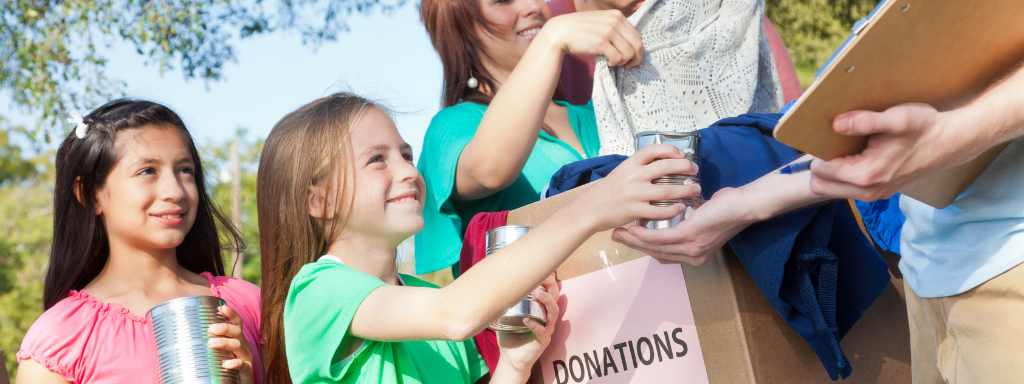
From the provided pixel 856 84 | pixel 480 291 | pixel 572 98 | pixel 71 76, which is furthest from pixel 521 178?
pixel 71 76

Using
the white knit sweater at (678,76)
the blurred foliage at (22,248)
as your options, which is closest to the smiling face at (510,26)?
the white knit sweater at (678,76)

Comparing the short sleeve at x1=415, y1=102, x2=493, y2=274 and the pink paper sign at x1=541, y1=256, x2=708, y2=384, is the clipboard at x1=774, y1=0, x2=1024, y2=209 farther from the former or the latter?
the short sleeve at x1=415, y1=102, x2=493, y2=274

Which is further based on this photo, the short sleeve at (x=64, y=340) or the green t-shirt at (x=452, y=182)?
the green t-shirt at (x=452, y=182)

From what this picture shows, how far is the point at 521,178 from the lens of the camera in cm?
199

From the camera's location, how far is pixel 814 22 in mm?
4703

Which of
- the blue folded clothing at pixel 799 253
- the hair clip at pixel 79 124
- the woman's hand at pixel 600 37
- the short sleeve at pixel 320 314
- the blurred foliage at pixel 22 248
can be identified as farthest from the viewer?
the blurred foliage at pixel 22 248

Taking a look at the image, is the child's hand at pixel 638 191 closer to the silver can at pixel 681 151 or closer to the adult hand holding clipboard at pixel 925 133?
the silver can at pixel 681 151

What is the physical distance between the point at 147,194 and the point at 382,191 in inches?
28.6

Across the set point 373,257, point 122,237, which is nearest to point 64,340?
point 122,237

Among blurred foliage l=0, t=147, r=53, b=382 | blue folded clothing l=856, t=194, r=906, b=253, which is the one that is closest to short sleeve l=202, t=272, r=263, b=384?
blue folded clothing l=856, t=194, r=906, b=253

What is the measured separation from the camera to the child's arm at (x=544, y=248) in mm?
1140

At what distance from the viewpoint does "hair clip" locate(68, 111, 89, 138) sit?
6.64 feet

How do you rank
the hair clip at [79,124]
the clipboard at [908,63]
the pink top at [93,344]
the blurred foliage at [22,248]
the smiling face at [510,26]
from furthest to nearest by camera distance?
the blurred foliage at [22,248]
the smiling face at [510,26]
the hair clip at [79,124]
the pink top at [93,344]
the clipboard at [908,63]

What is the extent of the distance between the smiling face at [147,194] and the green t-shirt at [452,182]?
0.63 meters
